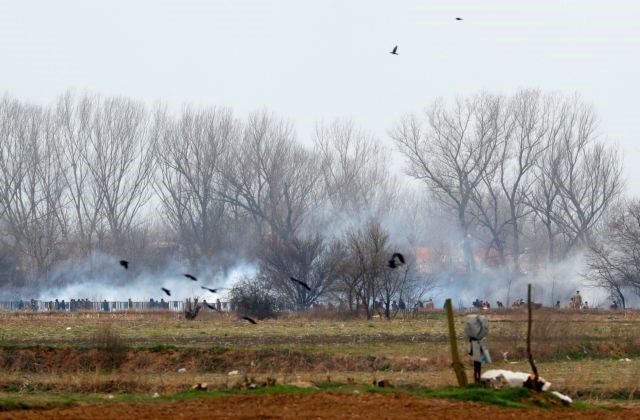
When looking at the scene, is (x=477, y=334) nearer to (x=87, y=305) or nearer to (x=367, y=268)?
(x=367, y=268)

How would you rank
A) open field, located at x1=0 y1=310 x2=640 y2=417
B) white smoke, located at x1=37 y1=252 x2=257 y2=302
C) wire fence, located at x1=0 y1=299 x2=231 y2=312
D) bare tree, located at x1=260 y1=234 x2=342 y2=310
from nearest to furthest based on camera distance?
1. open field, located at x1=0 y1=310 x2=640 y2=417
2. bare tree, located at x1=260 y1=234 x2=342 y2=310
3. wire fence, located at x1=0 y1=299 x2=231 y2=312
4. white smoke, located at x1=37 y1=252 x2=257 y2=302

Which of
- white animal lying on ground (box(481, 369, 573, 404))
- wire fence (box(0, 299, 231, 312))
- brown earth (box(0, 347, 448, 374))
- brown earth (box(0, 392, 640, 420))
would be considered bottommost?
brown earth (box(0, 392, 640, 420))

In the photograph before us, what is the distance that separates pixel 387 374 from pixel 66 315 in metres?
34.1

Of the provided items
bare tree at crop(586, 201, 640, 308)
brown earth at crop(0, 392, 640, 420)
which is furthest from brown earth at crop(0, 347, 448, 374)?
bare tree at crop(586, 201, 640, 308)

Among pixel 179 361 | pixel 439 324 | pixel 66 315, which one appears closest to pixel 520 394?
pixel 179 361

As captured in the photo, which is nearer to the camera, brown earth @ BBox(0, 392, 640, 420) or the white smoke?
brown earth @ BBox(0, 392, 640, 420)

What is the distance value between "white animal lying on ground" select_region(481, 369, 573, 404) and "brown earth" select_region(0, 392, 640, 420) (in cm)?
89

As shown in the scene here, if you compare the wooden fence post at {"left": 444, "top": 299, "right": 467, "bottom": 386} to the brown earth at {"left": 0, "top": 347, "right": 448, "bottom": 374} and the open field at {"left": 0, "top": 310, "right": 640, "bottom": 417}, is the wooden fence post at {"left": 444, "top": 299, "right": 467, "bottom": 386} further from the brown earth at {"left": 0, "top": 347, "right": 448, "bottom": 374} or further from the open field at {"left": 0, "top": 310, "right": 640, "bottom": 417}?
the brown earth at {"left": 0, "top": 347, "right": 448, "bottom": 374}

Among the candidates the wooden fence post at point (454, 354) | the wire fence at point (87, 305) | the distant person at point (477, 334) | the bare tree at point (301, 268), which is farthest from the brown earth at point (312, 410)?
the wire fence at point (87, 305)

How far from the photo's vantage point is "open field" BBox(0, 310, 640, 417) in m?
24.6

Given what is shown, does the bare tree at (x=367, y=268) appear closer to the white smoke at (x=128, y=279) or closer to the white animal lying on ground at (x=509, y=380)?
the white smoke at (x=128, y=279)

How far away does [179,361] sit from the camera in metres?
32.2

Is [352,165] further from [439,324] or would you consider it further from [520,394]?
[520,394]

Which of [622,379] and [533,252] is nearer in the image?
[622,379]
